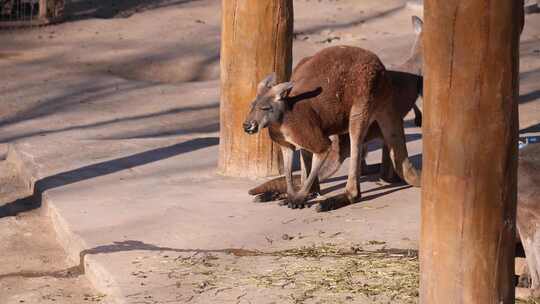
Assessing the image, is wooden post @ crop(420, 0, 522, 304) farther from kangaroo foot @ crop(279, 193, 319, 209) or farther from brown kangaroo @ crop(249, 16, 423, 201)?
brown kangaroo @ crop(249, 16, 423, 201)

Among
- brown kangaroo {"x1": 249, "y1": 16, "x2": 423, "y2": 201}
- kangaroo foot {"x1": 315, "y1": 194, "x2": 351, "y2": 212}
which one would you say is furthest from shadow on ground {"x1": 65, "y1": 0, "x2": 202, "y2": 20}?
kangaroo foot {"x1": 315, "y1": 194, "x2": 351, "y2": 212}

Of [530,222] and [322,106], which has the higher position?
[322,106]

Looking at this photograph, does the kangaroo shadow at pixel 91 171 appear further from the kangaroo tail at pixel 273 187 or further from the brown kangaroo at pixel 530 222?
the brown kangaroo at pixel 530 222

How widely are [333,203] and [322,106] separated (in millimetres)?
617

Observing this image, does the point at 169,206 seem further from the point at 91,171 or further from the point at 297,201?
the point at 91,171

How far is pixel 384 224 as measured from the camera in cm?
598

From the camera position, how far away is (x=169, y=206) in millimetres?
6480

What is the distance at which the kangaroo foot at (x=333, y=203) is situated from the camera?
6.30 meters

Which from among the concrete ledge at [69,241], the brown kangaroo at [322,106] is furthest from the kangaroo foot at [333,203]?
the concrete ledge at [69,241]

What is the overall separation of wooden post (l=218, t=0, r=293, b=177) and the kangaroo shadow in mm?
859

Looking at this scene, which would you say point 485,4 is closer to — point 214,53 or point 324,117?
point 324,117

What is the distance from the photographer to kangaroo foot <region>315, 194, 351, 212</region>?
6.30 metres

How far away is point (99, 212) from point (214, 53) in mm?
A: 7936

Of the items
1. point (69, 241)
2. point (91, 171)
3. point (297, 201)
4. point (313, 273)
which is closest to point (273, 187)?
point (297, 201)
